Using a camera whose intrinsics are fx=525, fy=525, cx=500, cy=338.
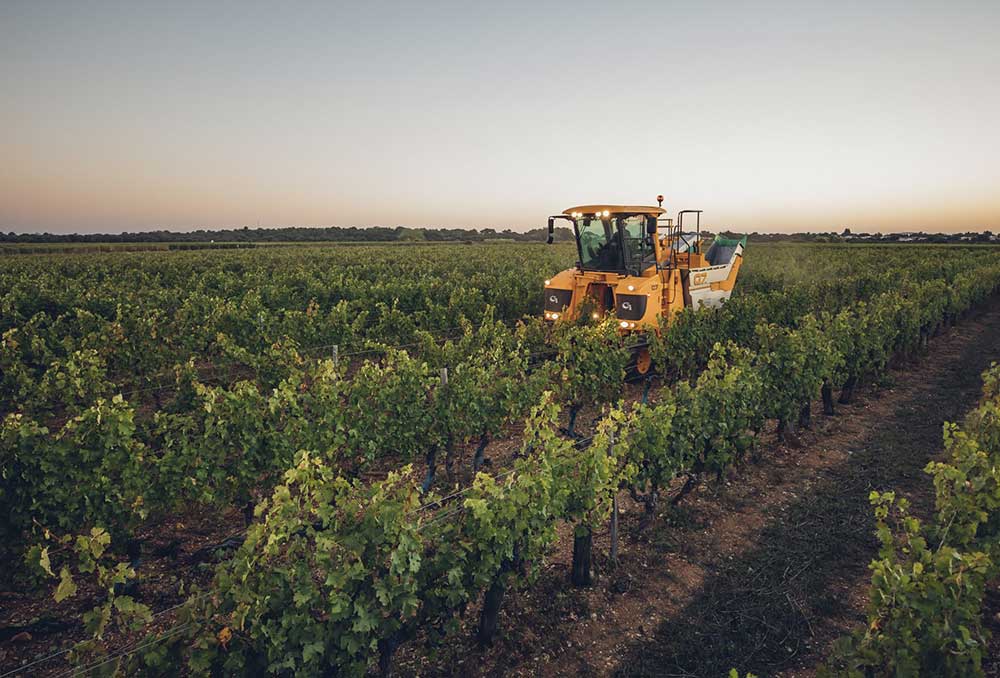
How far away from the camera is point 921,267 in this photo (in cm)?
2614

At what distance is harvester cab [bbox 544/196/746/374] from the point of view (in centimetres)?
1108

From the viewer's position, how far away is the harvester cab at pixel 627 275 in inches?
436

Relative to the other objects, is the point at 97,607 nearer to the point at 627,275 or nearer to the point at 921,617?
the point at 921,617

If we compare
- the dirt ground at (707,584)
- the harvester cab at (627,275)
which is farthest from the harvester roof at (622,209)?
the dirt ground at (707,584)

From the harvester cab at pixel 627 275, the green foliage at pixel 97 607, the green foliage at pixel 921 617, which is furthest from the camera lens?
the harvester cab at pixel 627 275

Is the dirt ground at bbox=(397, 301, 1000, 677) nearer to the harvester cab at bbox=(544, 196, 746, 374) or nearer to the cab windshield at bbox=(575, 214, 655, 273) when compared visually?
the harvester cab at bbox=(544, 196, 746, 374)

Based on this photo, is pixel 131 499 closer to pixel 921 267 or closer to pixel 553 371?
pixel 553 371

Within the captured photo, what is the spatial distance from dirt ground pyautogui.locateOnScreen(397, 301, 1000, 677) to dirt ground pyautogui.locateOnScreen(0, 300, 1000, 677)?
1cm

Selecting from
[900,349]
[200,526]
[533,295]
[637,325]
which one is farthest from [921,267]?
[200,526]

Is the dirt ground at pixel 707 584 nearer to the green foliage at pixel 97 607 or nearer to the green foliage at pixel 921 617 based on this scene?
the green foliage at pixel 921 617

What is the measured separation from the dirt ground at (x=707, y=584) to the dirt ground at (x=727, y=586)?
0.04 feet

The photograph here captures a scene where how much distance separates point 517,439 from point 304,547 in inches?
219

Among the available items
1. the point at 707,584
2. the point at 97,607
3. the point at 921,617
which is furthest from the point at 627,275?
the point at 97,607

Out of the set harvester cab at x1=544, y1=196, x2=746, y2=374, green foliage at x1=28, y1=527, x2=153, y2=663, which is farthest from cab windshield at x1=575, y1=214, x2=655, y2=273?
green foliage at x1=28, y1=527, x2=153, y2=663
